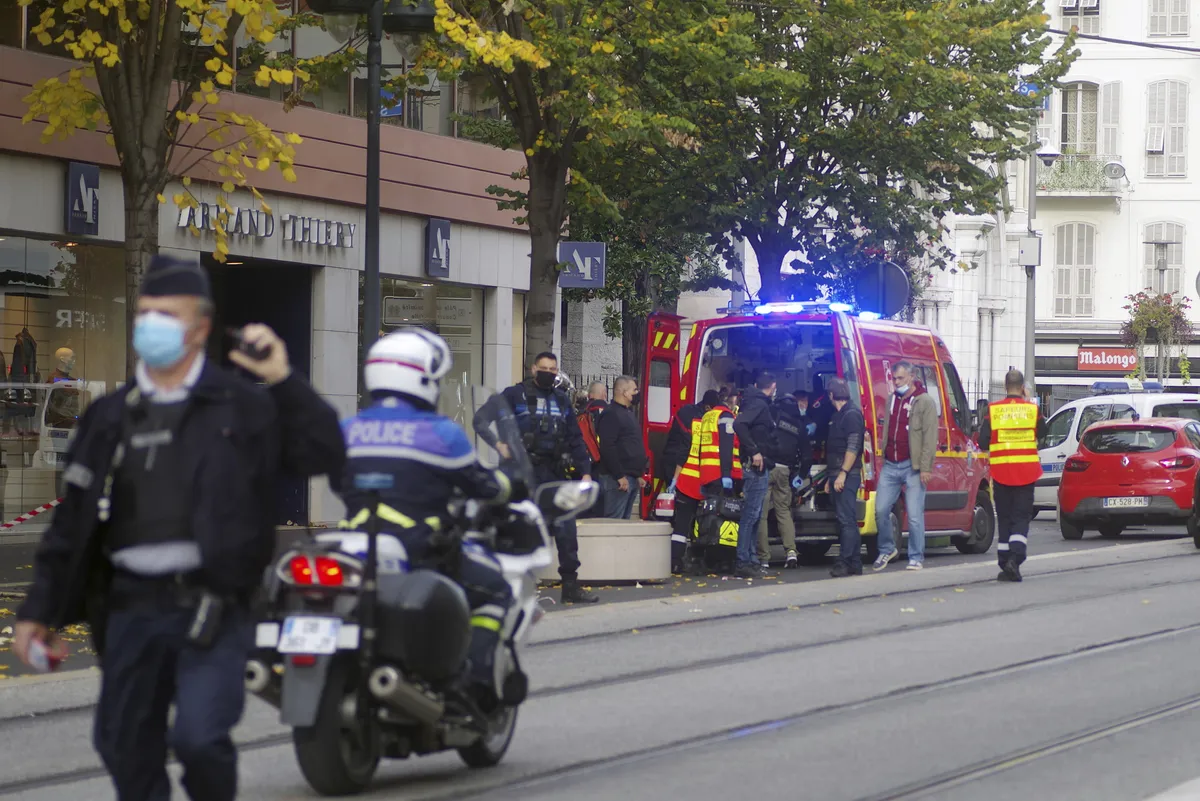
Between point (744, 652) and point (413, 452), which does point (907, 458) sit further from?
point (413, 452)

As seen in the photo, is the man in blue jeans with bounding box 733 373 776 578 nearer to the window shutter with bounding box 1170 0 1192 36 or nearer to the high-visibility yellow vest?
the high-visibility yellow vest

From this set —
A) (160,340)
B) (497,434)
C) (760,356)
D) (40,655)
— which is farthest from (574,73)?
(40,655)

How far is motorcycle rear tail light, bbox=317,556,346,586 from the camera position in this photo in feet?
19.4

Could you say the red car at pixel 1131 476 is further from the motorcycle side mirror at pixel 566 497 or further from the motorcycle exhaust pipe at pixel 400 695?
the motorcycle exhaust pipe at pixel 400 695

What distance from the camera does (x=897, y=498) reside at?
57.0 ft

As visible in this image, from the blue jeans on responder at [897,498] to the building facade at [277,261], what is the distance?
536 cm

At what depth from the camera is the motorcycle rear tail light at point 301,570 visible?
5910 mm

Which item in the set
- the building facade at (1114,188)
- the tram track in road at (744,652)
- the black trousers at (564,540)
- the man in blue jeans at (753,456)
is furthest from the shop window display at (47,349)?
the building facade at (1114,188)

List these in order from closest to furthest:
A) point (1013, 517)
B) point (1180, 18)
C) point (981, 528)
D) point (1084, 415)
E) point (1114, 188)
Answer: point (1013, 517)
point (981, 528)
point (1084, 415)
point (1180, 18)
point (1114, 188)

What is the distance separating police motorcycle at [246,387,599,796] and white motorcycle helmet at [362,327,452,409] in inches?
12.5

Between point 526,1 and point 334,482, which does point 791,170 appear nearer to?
point 526,1

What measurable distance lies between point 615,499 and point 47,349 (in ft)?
19.0

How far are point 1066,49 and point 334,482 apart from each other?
784 inches

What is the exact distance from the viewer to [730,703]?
911 centimetres
